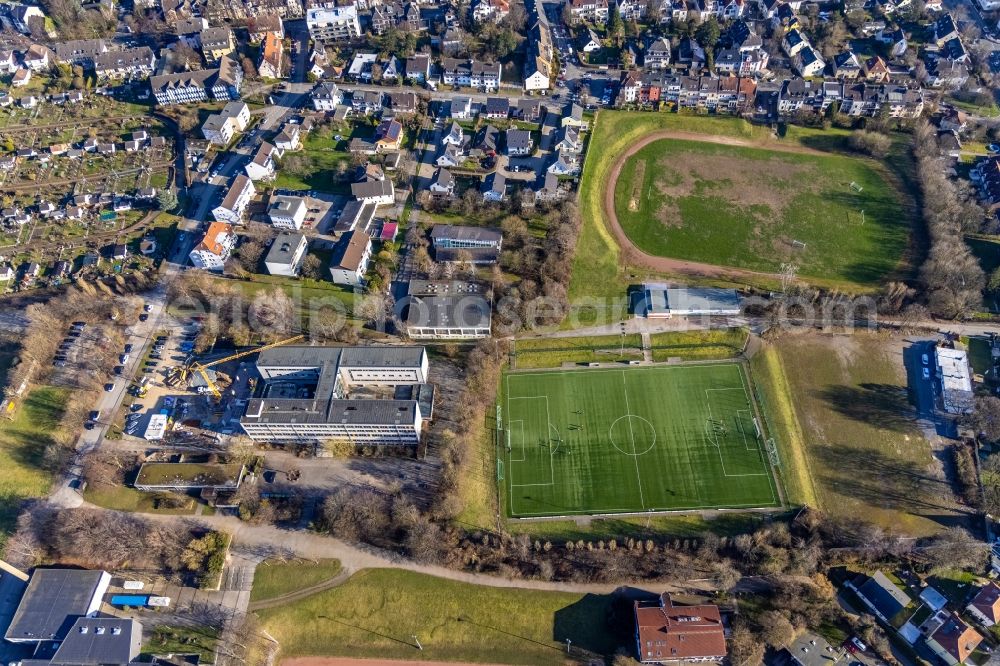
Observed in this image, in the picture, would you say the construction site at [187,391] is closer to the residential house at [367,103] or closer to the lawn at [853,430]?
the residential house at [367,103]

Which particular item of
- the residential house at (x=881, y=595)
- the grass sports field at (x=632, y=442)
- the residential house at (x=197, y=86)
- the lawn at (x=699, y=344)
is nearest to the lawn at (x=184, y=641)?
the grass sports field at (x=632, y=442)

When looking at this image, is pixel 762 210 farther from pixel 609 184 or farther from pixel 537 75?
pixel 537 75

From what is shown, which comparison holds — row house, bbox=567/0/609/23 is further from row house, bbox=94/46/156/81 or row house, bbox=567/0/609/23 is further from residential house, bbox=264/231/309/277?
row house, bbox=94/46/156/81

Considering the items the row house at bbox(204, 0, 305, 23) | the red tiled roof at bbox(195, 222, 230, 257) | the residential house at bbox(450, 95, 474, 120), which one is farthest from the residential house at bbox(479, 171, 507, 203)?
the row house at bbox(204, 0, 305, 23)

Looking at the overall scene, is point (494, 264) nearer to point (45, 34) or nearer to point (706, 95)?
point (706, 95)

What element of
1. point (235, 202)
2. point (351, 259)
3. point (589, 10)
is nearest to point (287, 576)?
point (351, 259)

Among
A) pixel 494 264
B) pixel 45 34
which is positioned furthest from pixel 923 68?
pixel 45 34
